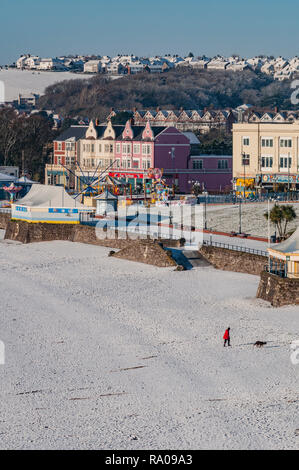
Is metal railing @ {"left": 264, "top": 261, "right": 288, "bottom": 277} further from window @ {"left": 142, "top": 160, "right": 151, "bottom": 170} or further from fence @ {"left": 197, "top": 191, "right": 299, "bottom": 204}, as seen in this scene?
window @ {"left": 142, "top": 160, "right": 151, "bottom": 170}

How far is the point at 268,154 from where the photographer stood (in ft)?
263

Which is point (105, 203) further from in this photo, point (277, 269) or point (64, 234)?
point (277, 269)

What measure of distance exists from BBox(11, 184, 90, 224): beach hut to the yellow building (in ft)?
57.7

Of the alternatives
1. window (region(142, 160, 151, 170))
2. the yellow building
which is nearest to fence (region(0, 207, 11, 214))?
window (region(142, 160, 151, 170))

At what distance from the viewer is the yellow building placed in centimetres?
7850

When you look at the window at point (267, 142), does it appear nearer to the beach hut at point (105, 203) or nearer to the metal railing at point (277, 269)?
the beach hut at point (105, 203)

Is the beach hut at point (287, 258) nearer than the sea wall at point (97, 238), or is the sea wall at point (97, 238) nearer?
the beach hut at point (287, 258)

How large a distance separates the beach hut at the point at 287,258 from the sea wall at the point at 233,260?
3.17 meters

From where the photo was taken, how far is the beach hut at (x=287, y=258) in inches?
1674

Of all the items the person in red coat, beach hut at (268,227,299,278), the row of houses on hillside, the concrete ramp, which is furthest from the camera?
the row of houses on hillside

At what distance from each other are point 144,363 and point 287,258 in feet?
36.0

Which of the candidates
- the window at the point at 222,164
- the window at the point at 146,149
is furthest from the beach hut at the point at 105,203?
the window at the point at 222,164
